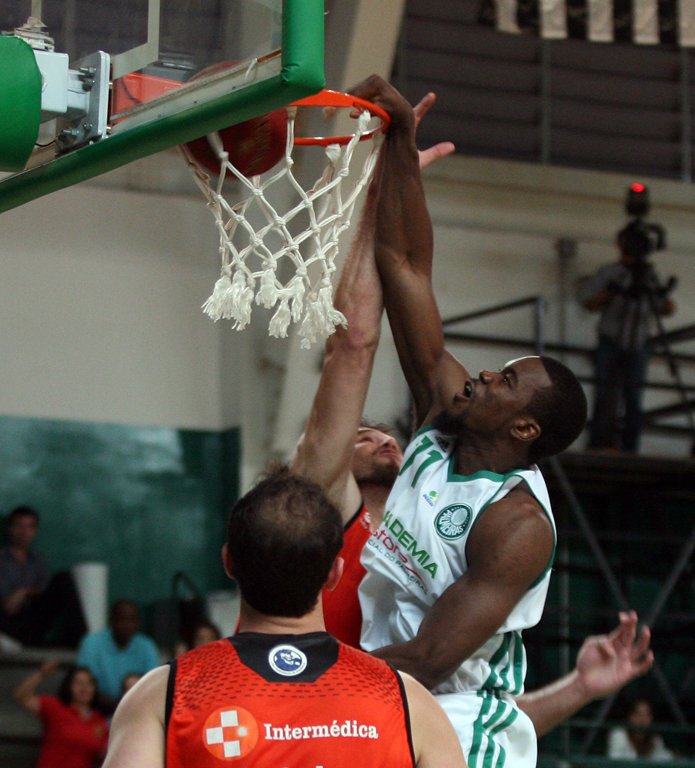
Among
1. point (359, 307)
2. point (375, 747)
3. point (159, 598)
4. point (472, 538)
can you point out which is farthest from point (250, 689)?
point (159, 598)

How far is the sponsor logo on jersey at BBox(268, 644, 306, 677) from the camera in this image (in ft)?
7.58

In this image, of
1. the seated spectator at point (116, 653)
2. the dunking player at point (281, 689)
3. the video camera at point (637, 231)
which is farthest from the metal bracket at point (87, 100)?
the video camera at point (637, 231)

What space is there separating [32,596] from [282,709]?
660 centimetres

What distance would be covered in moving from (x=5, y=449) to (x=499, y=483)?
20.7 feet

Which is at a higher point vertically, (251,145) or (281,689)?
(251,145)

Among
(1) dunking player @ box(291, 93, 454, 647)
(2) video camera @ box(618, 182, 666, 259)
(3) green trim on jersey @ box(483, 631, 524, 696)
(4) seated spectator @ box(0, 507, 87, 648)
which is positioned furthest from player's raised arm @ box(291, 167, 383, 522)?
(2) video camera @ box(618, 182, 666, 259)

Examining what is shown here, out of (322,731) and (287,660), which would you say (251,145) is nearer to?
(287,660)

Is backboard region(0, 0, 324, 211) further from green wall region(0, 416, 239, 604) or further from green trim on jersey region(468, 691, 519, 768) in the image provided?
green wall region(0, 416, 239, 604)

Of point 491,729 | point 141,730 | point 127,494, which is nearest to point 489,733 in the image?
point 491,729

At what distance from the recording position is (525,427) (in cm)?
332

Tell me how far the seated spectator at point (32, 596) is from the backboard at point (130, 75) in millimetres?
5616

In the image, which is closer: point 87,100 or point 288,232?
point 87,100

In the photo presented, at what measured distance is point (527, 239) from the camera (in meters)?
10.3

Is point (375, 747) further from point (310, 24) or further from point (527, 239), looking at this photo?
point (527, 239)
